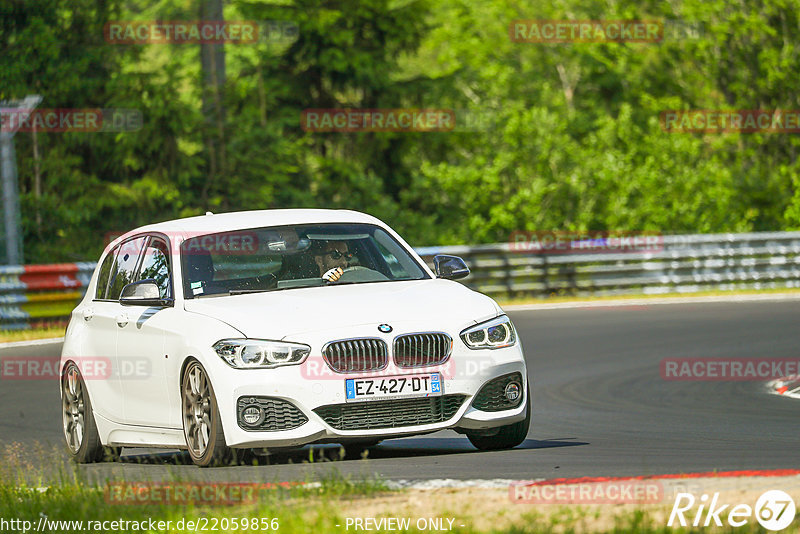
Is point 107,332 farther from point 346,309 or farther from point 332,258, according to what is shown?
point 346,309

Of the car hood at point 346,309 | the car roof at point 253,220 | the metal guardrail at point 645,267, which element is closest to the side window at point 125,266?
the car roof at point 253,220

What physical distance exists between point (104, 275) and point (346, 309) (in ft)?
9.61

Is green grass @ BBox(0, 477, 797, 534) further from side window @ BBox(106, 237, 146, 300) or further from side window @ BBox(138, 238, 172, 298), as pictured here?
side window @ BBox(106, 237, 146, 300)

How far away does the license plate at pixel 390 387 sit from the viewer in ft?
28.9

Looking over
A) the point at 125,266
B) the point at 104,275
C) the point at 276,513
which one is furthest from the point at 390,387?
the point at 104,275

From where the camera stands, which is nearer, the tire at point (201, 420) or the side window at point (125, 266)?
the tire at point (201, 420)

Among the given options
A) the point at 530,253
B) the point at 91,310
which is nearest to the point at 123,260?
the point at 91,310

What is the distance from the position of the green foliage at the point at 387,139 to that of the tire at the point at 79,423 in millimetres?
17347

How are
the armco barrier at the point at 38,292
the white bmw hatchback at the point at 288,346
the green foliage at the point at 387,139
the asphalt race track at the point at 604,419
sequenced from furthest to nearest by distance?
the green foliage at the point at 387,139, the armco barrier at the point at 38,292, the white bmw hatchback at the point at 288,346, the asphalt race track at the point at 604,419

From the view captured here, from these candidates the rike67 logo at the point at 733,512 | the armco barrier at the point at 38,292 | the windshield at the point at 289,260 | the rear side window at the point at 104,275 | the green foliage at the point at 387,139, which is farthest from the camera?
the green foliage at the point at 387,139

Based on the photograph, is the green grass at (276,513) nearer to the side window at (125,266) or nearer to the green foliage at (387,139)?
the side window at (125,266)

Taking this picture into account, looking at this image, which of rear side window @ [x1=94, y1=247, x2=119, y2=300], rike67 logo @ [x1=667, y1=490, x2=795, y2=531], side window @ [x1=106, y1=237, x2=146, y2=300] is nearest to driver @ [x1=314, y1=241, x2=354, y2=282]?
side window @ [x1=106, y1=237, x2=146, y2=300]

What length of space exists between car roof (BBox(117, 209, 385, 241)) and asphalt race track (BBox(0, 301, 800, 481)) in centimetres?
155

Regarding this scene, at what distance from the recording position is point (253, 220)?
1038 cm
